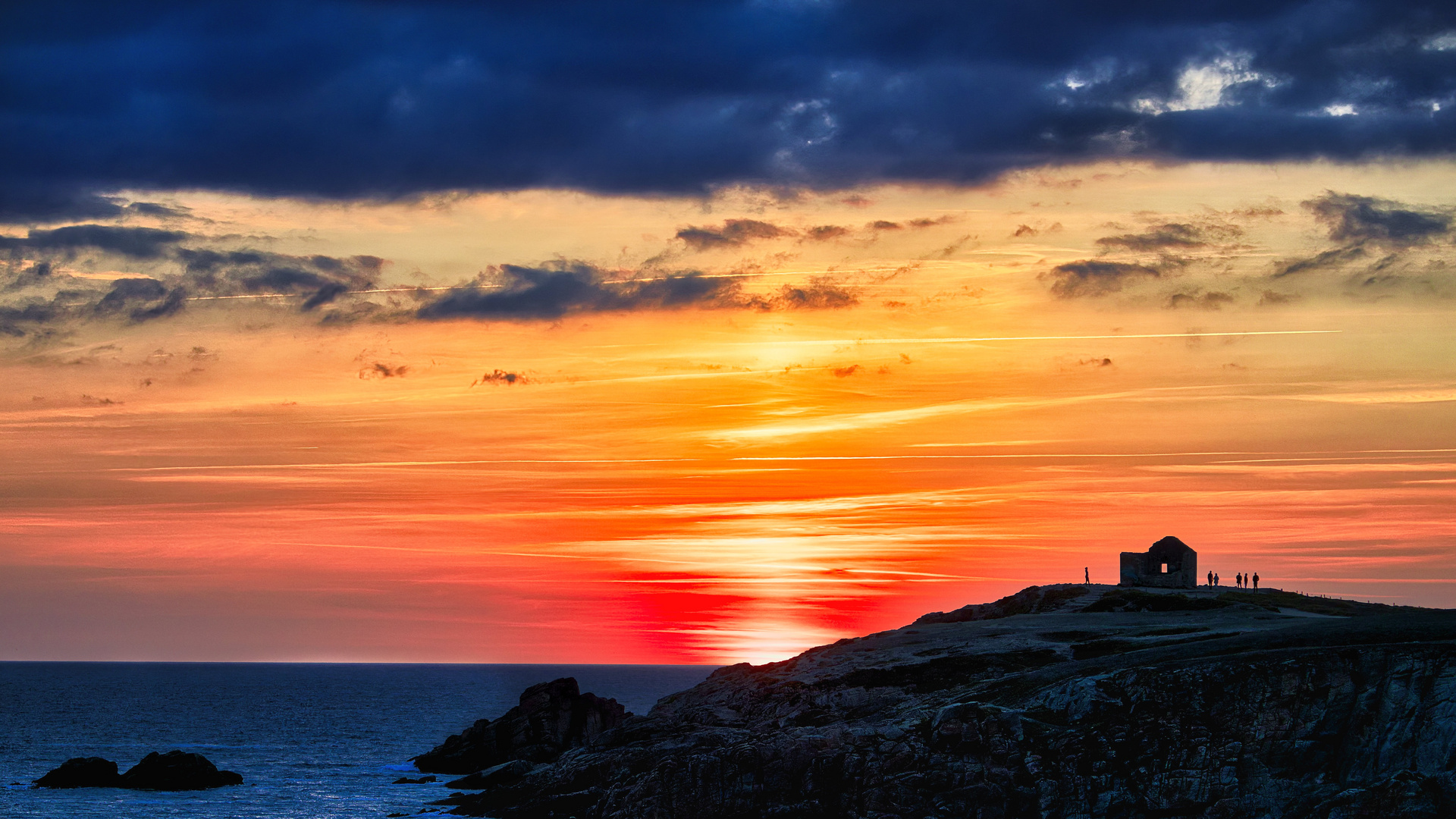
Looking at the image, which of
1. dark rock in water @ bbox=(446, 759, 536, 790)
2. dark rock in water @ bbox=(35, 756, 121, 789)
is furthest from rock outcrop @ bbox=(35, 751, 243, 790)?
dark rock in water @ bbox=(446, 759, 536, 790)

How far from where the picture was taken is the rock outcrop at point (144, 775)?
9781cm

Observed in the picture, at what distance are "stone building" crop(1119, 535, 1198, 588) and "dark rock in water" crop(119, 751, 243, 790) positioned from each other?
70.7 meters

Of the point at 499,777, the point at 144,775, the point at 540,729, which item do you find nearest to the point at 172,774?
the point at 144,775

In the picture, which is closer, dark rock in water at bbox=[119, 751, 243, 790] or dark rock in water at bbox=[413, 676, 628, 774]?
dark rock in water at bbox=[119, 751, 243, 790]

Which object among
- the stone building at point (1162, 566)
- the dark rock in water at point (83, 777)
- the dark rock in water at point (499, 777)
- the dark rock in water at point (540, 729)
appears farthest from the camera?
the stone building at point (1162, 566)

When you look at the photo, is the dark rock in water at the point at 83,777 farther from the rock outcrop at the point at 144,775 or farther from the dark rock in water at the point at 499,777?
the dark rock in water at the point at 499,777

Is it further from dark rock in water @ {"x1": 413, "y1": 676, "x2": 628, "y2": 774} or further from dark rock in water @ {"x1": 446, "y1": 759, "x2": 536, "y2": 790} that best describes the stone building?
dark rock in water @ {"x1": 446, "y1": 759, "x2": 536, "y2": 790}

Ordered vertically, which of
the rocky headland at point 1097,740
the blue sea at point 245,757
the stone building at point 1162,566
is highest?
the stone building at point 1162,566

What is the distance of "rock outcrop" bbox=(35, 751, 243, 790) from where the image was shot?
3851 inches

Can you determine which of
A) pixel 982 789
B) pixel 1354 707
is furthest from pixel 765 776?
pixel 1354 707

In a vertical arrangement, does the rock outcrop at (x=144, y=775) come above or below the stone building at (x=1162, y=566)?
below

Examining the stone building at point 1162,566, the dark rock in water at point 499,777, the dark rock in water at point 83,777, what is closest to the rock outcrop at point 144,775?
the dark rock in water at point 83,777

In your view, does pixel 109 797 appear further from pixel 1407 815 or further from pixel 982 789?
pixel 1407 815

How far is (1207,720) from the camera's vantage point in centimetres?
5781
